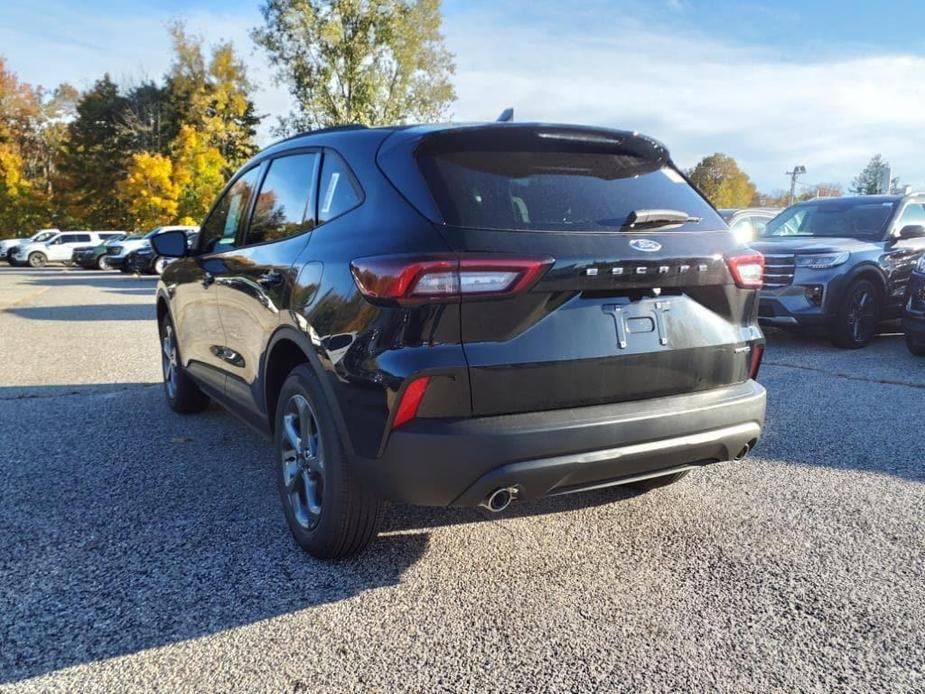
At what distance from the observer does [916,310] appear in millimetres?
7727

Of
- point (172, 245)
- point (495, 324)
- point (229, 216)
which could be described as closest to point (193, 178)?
point (172, 245)

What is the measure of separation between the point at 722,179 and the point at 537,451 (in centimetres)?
8452

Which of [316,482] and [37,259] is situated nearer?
[316,482]

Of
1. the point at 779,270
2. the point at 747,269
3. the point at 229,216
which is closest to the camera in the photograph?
the point at 747,269

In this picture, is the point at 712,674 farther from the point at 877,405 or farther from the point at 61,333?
the point at 61,333

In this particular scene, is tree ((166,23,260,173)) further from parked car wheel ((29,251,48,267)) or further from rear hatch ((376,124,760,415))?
rear hatch ((376,124,760,415))

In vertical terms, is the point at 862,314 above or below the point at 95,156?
below

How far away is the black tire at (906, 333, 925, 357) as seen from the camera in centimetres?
779

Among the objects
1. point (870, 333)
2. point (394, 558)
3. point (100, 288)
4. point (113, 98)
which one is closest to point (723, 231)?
point (394, 558)

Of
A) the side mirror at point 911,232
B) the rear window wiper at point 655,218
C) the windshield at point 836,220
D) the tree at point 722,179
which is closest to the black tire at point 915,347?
the side mirror at point 911,232

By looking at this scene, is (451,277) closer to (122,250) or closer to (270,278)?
(270,278)

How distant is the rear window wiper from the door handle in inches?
60.1

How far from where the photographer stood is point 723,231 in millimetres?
3145

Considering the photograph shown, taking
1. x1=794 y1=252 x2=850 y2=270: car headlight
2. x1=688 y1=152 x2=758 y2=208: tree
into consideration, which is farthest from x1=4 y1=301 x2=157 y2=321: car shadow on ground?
x1=688 y1=152 x2=758 y2=208: tree
